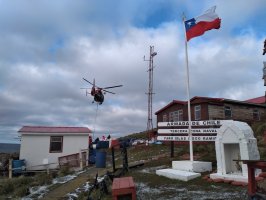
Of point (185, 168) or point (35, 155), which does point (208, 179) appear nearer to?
point (185, 168)

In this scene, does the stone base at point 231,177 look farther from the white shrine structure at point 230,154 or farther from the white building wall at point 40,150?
the white building wall at point 40,150

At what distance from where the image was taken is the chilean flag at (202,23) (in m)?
13.4

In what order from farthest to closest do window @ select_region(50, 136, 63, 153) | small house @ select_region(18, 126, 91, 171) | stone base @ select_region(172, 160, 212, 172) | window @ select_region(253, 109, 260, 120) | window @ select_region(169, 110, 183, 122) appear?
window @ select_region(169, 110, 183, 122)
window @ select_region(253, 109, 260, 120)
window @ select_region(50, 136, 63, 153)
small house @ select_region(18, 126, 91, 171)
stone base @ select_region(172, 160, 212, 172)

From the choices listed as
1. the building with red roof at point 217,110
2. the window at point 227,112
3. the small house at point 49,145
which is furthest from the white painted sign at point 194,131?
the window at point 227,112

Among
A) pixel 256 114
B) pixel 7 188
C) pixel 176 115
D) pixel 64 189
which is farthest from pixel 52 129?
pixel 256 114

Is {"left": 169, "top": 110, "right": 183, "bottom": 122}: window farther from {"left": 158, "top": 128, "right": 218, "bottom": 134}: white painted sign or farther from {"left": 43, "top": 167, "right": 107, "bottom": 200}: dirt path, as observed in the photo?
{"left": 43, "top": 167, "right": 107, "bottom": 200}: dirt path

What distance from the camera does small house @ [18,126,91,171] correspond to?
76.9 ft

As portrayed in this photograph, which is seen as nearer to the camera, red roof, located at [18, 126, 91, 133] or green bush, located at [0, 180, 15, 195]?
green bush, located at [0, 180, 15, 195]

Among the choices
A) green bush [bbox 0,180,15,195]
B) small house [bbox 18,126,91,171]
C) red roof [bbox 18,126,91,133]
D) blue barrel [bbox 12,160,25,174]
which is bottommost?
green bush [bbox 0,180,15,195]

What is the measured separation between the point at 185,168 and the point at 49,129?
615 inches

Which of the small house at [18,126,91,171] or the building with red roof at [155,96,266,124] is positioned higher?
the building with red roof at [155,96,266,124]

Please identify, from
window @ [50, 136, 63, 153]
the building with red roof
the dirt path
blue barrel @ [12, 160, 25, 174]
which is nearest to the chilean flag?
the dirt path

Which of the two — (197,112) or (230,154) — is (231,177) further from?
(197,112)

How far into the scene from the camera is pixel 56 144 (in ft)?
79.7
